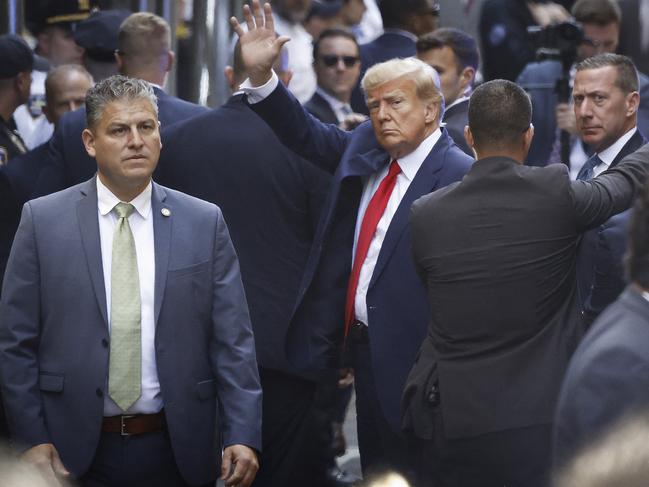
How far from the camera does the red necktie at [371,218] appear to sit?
5816 mm

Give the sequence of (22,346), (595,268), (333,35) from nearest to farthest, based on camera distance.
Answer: (22,346) → (595,268) → (333,35)

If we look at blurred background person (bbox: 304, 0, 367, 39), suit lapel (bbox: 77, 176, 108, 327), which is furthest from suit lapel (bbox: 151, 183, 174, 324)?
blurred background person (bbox: 304, 0, 367, 39)

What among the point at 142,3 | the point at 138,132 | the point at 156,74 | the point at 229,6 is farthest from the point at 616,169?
the point at 229,6

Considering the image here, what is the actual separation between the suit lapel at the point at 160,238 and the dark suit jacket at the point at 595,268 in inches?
61.9

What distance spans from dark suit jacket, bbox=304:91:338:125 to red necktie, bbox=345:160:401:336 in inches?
117

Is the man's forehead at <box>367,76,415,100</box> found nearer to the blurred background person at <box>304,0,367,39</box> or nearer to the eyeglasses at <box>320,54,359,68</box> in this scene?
the eyeglasses at <box>320,54,359,68</box>

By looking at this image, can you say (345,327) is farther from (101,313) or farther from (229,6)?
(229,6)

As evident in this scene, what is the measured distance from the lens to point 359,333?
5871 millimetres

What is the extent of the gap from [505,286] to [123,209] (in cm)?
134

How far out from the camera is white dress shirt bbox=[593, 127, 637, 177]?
5.84 meters

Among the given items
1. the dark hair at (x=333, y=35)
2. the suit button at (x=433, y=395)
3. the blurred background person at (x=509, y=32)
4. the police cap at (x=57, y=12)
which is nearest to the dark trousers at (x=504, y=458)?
the suit button at (x=433, y=395)

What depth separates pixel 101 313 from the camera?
16.2 feet

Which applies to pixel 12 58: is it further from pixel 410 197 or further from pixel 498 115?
pixel 498 115

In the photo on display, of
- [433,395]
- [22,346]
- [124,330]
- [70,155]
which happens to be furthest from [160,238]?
[70,155]
